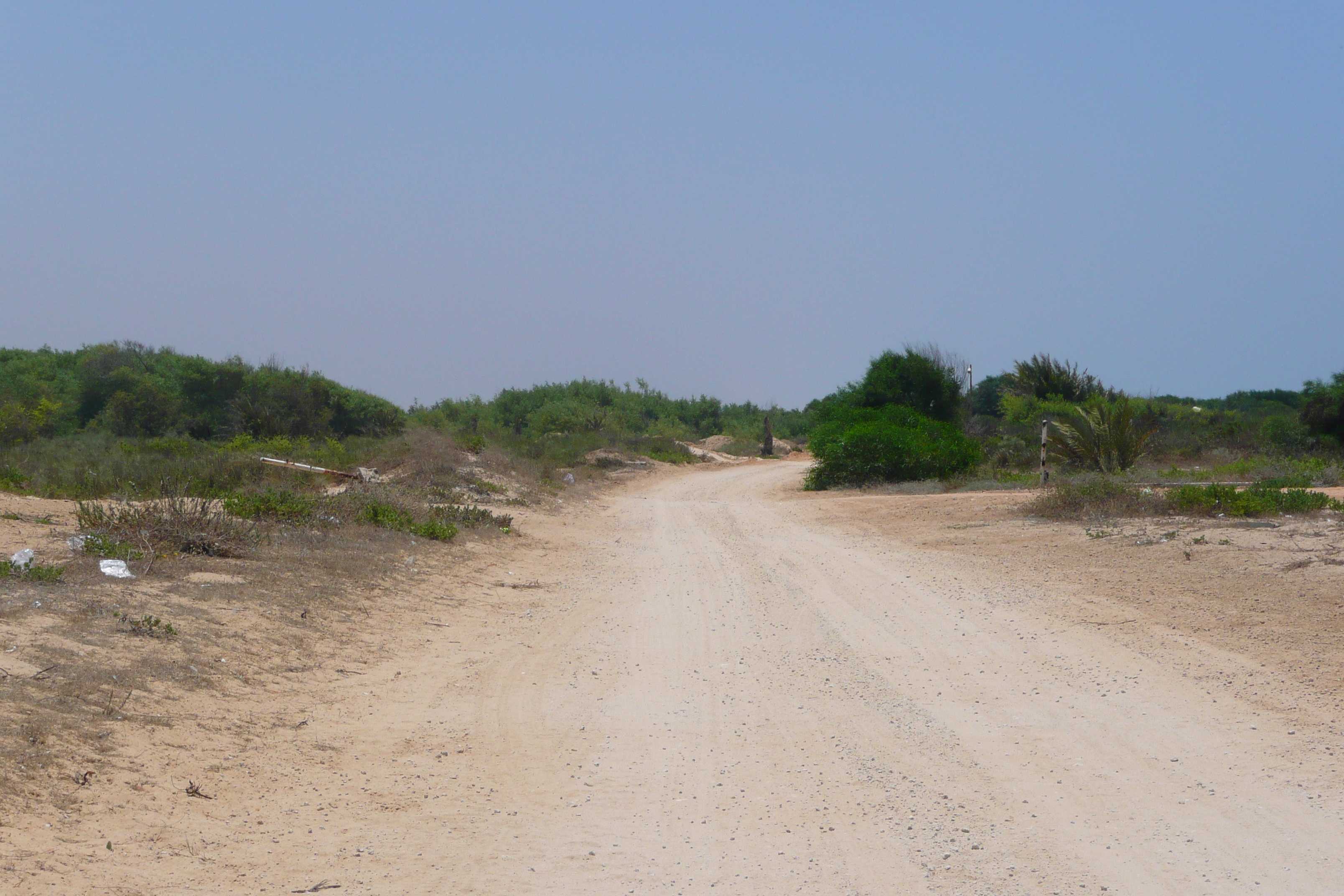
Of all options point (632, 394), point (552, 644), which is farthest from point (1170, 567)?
point (632, 394)

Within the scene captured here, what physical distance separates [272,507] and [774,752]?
348 inches

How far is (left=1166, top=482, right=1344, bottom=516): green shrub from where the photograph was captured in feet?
41.3

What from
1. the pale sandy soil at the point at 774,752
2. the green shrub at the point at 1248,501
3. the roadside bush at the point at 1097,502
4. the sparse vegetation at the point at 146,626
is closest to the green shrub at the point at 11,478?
the pale sandy soil at the point at 774,752

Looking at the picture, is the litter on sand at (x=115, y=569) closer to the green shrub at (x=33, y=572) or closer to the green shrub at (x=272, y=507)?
the green shrub at (x=33, y=572)

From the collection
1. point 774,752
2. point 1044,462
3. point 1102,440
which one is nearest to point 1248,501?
point 1044,462

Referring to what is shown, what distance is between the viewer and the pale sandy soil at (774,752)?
395cm

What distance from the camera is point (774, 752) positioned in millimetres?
5461

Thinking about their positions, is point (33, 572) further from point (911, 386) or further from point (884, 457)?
point (911, 386)

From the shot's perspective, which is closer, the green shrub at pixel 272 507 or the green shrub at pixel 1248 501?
the green shrub at pixel 272 507

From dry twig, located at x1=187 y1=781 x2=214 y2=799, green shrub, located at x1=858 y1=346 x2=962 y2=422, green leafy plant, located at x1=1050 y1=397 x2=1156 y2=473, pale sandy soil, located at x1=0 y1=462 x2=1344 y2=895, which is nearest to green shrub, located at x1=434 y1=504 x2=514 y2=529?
pale sandy soil, located at x1=0 y1=462 x2=1344 y2=895

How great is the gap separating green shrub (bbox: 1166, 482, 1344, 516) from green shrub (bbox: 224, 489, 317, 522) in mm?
12394

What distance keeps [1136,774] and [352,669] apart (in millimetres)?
5406

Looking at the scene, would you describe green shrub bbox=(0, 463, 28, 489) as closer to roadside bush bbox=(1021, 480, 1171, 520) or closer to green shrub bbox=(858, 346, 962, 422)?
roadside bush bbox=(1021, 480, 1171, 520)

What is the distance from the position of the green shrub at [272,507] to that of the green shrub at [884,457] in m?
16.9
